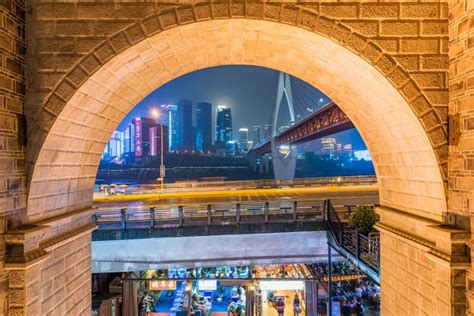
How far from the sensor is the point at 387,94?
16.0ft

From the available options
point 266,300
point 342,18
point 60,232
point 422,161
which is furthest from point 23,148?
point 266,300

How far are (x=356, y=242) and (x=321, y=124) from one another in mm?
25244

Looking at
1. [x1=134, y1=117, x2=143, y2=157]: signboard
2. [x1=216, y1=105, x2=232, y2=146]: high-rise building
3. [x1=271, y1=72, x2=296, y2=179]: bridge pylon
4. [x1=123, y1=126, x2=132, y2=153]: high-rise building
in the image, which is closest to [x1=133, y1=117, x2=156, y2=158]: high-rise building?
[x1=134, y1=117, x2=143, y2=157]: signboard

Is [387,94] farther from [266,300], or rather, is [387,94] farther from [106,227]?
[266,300]

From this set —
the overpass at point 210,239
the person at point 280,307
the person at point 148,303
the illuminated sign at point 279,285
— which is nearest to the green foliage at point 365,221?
the overpass at point 210,239

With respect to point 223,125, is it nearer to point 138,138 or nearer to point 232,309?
point 138,138

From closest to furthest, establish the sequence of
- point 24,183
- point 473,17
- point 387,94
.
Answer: point 473,17
point 24,183
point 387,94

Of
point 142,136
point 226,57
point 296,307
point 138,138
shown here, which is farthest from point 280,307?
point 138,138

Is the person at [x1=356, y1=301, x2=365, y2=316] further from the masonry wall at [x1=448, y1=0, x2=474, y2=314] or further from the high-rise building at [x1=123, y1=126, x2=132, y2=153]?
the high-rise building at [x1=123, y1=126, x2=132, y2=153]

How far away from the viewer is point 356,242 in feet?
29.5

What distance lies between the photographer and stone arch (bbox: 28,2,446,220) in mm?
4508

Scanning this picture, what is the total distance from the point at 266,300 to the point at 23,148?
1335cm

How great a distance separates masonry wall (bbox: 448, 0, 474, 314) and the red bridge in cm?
2341

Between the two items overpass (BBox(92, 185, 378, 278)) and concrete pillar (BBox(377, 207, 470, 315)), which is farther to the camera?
overpass (BBox(92, 185, 378, 278))
